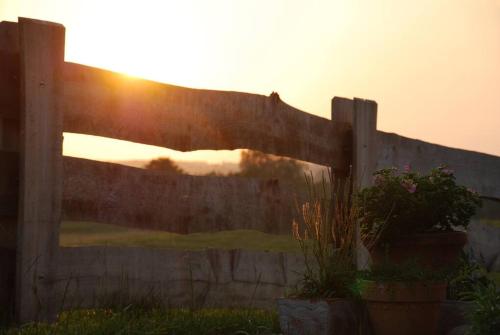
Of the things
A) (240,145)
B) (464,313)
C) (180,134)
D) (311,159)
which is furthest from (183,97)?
(464,313)

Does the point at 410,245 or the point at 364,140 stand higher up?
the point at 364,140

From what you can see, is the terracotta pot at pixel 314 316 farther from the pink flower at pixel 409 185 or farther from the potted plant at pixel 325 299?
the pink flower at pixel 409 185

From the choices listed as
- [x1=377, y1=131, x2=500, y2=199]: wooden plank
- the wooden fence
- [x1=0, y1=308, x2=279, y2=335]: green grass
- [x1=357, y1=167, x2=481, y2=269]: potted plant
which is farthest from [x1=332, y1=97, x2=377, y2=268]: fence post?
[x1=0, y1=308, x2=279, y2=335]: green grass

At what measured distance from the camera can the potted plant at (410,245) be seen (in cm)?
442

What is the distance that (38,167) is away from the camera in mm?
4320

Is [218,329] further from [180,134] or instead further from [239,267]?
[180,134]

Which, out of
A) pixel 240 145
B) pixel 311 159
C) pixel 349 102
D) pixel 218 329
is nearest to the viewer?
pixel 218 329

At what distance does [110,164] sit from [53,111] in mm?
517

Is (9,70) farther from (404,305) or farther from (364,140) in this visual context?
(364,140)

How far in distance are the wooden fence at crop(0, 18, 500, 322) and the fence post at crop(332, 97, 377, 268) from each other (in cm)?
51

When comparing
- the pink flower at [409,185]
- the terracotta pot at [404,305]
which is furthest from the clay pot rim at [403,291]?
the pink flower at [409,185]

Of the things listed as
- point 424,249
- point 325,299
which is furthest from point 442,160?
point 325,299

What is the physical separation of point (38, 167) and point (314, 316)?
6.14 feet

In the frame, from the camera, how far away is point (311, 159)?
19.4 feet
